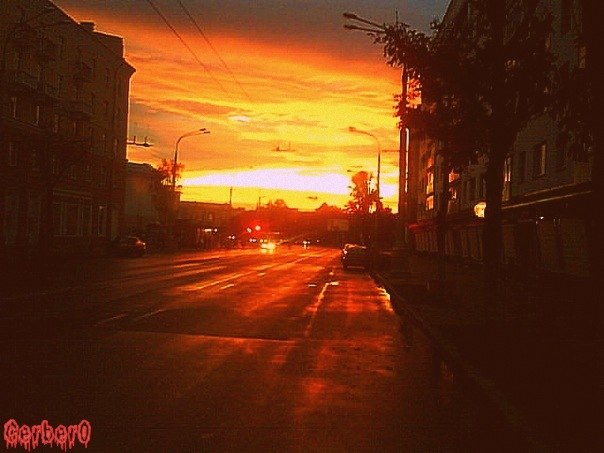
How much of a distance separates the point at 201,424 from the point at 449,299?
620 inches

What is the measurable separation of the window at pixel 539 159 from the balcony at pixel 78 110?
119ft

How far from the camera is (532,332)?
14.6 metres

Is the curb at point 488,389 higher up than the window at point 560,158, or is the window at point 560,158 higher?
the window at point 560,158

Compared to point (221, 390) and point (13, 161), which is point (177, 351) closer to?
point (221, 390)

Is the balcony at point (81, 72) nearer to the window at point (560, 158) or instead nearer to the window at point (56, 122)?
the window at point (56, 122)

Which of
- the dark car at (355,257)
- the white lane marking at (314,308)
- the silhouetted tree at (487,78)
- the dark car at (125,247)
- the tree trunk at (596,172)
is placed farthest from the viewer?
the dark car at (125,247)

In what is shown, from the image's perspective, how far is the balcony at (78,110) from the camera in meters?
55.7

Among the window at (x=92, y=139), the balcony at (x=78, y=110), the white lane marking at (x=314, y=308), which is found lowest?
the white lane marking at (x=314, y=308)

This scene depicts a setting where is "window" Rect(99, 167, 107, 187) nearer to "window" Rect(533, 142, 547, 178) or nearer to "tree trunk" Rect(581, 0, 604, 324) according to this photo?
"window" Rect(533, 142, 547, 178)

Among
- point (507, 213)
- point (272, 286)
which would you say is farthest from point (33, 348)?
point (507, 213)

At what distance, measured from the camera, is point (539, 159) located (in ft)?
94.2

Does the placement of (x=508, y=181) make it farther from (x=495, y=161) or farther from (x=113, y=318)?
(x=113, y=318)

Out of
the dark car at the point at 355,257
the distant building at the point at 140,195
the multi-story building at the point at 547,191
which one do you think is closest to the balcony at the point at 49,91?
the dark car at the point at 355,257

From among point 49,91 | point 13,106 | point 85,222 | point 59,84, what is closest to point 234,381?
point 13,106
